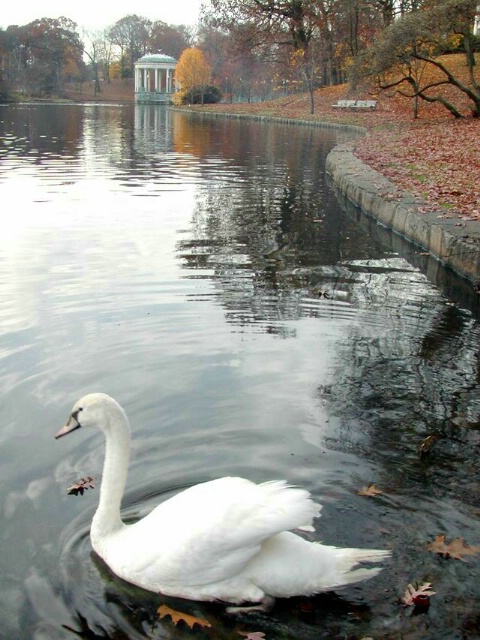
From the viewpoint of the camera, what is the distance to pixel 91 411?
362cm

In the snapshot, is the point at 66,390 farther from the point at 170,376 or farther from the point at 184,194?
the point at 184,194

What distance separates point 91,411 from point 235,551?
1.02 m

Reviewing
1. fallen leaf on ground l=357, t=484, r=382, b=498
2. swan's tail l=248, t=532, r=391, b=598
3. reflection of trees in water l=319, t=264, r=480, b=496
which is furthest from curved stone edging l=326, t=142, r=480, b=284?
swan's tail l=248, t=532, r=391, b=598

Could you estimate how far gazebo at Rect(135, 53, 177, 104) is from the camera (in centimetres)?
8169

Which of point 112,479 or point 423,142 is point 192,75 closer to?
point 423,142

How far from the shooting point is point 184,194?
15.2 metres

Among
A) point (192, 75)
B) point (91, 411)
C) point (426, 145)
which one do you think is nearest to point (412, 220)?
point (91, 411)

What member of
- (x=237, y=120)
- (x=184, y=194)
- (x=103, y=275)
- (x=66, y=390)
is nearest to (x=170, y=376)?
(x=66, y=390)

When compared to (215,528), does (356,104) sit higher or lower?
higher

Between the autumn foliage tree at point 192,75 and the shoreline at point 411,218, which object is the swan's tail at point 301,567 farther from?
the autumn foliage tree at point 192,75

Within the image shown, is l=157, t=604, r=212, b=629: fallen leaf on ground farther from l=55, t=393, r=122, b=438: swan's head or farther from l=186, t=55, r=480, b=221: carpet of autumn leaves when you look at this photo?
l=186, t=55, r=480, b=221: carpet of autumn leaves

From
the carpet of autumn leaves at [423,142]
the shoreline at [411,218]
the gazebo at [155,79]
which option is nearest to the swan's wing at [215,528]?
the shoreline at [411,218]

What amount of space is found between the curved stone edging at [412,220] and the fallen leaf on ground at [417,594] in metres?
→ 5.53

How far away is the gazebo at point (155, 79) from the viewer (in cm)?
8169
